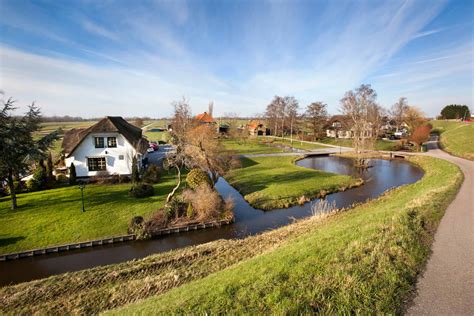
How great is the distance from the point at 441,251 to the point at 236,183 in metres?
19.0

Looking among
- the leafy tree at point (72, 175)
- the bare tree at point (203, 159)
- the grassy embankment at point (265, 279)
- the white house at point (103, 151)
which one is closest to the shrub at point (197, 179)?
the bare tree at point (203, 159)

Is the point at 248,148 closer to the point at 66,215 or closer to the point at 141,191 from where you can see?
the point at 141,191

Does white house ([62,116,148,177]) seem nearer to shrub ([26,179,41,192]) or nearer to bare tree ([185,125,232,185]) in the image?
shrub ([26,179,41,192])

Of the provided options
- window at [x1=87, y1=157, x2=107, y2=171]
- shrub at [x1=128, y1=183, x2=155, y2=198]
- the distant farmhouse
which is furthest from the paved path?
the distant farmhouse

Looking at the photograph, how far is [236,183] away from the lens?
25422 mm

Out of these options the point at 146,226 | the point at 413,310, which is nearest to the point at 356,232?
Result: the point at 413,310

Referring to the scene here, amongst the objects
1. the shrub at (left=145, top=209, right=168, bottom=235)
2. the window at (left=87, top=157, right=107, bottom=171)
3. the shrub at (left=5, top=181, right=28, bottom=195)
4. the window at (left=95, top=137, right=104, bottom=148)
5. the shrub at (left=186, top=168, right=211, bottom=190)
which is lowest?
the shrub at (left=145, top=209, right=168, bottom=235)

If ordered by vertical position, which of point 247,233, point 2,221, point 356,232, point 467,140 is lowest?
point 247,233

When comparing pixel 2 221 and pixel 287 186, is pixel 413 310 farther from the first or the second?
pixel 2 221

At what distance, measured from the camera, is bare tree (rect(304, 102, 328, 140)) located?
203ft

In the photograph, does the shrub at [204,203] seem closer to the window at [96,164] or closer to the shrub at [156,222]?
the shrub at [156,222]

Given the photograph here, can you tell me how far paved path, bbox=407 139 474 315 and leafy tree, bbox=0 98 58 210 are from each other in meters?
22.8

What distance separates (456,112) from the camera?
8500 centimetres

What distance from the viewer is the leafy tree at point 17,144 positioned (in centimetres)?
1645
